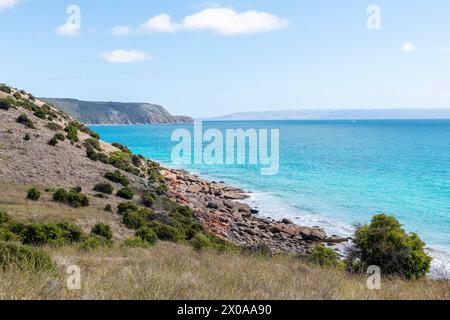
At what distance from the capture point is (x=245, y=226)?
33812 millimetres

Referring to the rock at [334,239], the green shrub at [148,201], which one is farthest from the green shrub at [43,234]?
the rock at [334,239]

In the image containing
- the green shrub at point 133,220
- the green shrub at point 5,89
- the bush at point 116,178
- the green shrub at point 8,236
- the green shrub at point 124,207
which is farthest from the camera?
the green shrub at point 5,89

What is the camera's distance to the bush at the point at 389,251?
717 inches

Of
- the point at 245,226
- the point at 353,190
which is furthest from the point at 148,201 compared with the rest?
the point at 353,190

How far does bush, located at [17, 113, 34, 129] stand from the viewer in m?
41.5

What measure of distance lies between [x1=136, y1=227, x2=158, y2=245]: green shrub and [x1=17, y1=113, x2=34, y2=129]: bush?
25.9 metres

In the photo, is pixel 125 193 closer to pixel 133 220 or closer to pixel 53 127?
pixel 133 220

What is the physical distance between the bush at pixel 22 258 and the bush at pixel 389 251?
543 inches

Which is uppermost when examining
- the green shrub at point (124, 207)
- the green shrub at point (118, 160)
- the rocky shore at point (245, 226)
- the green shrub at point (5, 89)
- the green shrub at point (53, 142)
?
the green shrub at point (5, 89)

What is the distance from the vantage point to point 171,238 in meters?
22.5

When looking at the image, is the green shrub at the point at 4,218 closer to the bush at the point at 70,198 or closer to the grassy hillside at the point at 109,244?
the grassy hillside at the point at 109,244

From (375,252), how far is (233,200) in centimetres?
2742

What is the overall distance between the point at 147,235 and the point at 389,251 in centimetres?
1102

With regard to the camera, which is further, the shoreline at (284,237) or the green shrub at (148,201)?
the green shrub at (148,201)
